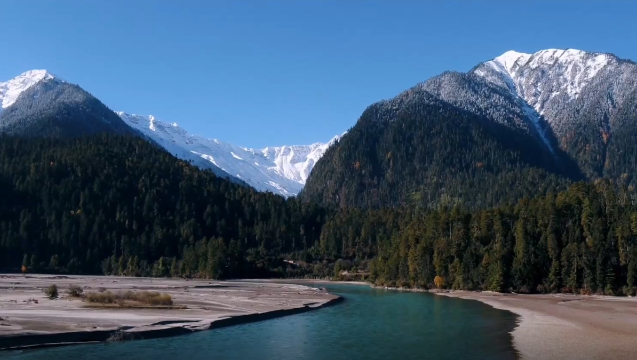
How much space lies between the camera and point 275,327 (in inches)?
2613

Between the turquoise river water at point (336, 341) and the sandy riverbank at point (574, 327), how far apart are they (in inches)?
85.0

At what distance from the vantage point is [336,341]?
2228 inches

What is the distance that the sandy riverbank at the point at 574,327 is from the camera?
5000cm

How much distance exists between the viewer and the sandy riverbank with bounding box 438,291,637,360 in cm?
5000

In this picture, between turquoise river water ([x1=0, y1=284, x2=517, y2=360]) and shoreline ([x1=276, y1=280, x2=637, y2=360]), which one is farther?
shoreline ([x1=276, y1=280, x2=637, y2=360])

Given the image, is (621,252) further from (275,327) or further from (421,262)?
(275,327)

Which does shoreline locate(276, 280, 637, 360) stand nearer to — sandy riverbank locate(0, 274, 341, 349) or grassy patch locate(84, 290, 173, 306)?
sandy riverbank locate(0, 274, 341, 349)

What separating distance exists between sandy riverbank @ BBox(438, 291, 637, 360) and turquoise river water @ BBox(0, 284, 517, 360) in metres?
2.16

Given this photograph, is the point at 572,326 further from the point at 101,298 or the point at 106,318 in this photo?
the point at 101,298

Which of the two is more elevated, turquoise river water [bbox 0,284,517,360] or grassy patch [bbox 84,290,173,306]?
grassy patch [bbox 84,290,173,306]

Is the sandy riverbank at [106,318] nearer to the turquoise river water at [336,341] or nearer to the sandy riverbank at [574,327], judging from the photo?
the turquoise river water at [336,341]

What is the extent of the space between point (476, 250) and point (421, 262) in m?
14.6

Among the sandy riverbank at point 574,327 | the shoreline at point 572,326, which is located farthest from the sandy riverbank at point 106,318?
the sandy riverbank at point 574,327

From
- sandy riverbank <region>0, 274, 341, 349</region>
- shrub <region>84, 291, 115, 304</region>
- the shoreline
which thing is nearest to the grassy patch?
shrub <region>84, 291, 115, 304</region>
